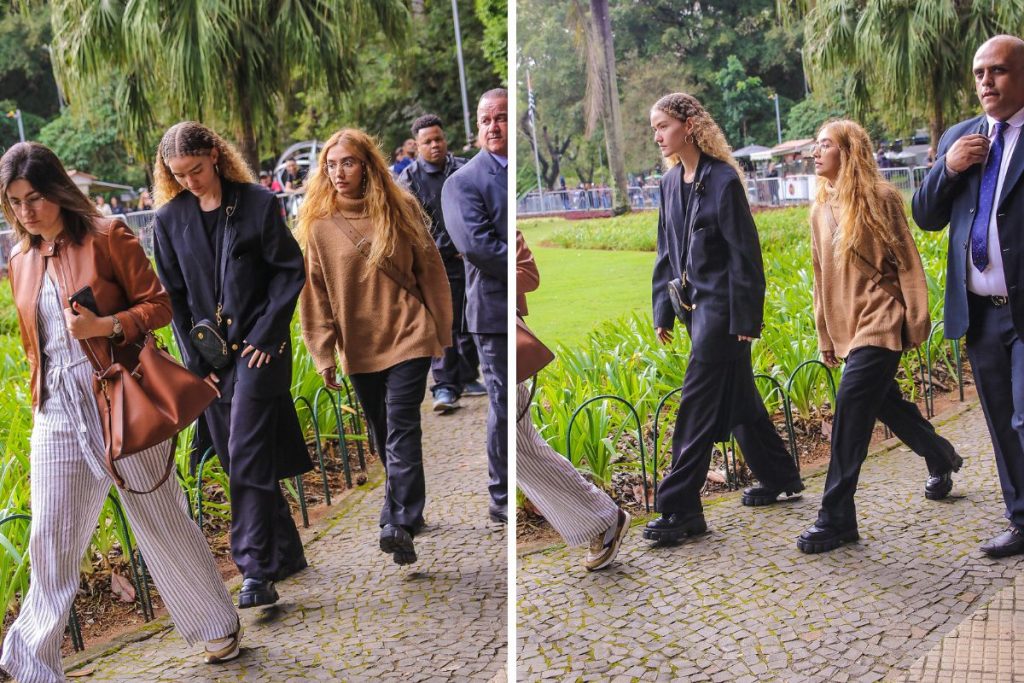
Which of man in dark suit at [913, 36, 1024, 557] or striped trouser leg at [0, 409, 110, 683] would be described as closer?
man in dark suit at [913, 36, 1024, 557]

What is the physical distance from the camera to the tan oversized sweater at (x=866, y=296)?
3.08 m

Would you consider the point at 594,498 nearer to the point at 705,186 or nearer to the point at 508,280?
the point at 508,280

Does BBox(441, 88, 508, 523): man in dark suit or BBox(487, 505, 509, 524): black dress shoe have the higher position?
BBox(441, 88, 508, 523): man in dark suit

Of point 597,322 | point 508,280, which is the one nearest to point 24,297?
point 508,280

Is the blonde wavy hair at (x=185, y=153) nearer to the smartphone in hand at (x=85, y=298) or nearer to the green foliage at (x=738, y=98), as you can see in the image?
the smartphone in hand at (x=85, y=298)

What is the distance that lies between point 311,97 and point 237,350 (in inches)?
36.0

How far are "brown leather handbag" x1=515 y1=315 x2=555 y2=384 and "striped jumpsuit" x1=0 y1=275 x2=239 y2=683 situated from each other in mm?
1071

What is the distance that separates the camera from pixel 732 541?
3.41 m

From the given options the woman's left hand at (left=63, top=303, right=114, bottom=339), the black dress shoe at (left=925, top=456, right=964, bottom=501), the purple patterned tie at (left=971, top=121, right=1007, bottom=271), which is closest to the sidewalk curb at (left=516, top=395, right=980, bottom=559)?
the black dress shoe at (left=925, top=456, right=964, bottom=501)

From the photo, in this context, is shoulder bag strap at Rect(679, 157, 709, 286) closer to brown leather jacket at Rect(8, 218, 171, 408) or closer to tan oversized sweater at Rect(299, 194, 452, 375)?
tan oversized sweater at Rect(299, 194, 452, 375)

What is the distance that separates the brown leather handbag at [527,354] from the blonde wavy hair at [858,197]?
948mm

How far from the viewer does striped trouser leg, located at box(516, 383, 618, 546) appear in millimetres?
3459

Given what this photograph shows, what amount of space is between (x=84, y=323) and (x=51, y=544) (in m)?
0.62

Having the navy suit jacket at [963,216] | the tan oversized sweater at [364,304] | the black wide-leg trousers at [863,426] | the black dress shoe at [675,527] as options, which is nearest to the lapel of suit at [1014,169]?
the navy suit jacket at [963,216]
